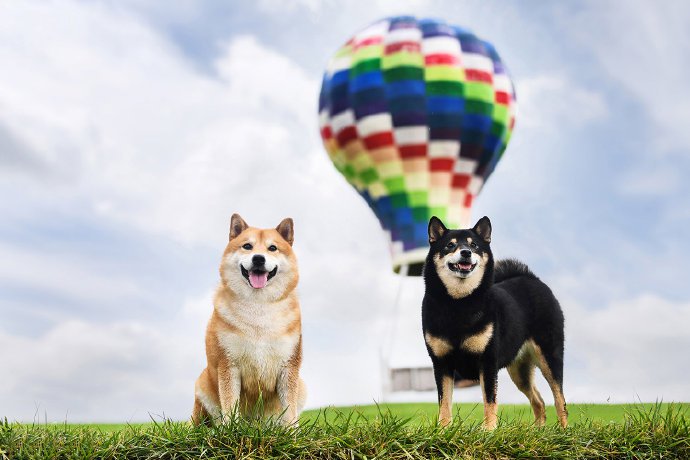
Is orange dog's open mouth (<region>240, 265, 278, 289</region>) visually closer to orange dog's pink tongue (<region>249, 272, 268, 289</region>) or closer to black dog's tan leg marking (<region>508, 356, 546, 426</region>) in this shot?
orange dog's pink tongue (<region>249, 272, 268, 289</region>)

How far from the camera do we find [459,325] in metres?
7.80

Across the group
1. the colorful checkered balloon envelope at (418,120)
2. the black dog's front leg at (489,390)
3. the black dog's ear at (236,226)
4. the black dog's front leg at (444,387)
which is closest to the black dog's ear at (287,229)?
the black dog's ear at (236,226)

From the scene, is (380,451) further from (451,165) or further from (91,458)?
(451,165)

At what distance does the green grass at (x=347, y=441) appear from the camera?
591 cm

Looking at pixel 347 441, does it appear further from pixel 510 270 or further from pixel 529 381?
pixel 510 270

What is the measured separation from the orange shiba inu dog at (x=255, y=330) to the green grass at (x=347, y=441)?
0.52 m

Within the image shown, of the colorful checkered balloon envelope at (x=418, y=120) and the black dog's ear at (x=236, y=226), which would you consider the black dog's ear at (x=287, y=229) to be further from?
the colorful checkered balloon envelope at (x=418, y=120)

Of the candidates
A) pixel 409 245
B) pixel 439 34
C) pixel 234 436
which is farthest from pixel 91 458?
pixel 439 34

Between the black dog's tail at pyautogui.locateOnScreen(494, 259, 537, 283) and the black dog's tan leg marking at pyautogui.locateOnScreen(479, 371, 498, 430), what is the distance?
75.3 inches

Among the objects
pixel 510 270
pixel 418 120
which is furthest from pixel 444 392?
pixel 418 120

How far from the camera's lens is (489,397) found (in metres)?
7.62

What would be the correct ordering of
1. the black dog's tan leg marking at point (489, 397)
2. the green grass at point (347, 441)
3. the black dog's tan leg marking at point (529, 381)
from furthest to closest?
1. the black dog's tan leg marking at point (529, 381)
2. the black dog's tan leg marking at point (489, 397)
3. the green grass at point (347, 441)

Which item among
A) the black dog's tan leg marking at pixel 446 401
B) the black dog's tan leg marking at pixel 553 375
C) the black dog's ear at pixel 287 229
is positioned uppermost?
the black dog's ear at pixel 287 229

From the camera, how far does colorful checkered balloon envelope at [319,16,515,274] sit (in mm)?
17438
